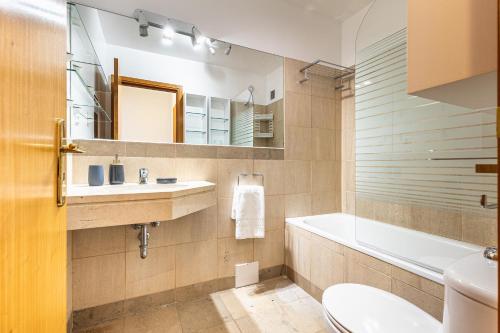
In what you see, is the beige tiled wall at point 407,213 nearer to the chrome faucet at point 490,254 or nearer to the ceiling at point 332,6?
the chrome faucet at point 490,254

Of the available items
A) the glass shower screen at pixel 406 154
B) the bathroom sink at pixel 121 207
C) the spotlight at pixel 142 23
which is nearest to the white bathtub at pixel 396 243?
the glass shower screen at pixel 406 154

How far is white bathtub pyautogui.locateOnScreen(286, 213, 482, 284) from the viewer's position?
1.37 metres

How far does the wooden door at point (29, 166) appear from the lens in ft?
1.19

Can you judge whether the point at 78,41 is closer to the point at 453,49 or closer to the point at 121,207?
the point at 121,207

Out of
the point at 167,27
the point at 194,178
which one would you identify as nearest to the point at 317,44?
the point at 167,27

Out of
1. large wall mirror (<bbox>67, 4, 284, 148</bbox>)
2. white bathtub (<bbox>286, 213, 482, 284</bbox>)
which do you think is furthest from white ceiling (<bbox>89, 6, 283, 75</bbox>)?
white bathtub (<bbox>286, 213, 482, 284</bbox>)

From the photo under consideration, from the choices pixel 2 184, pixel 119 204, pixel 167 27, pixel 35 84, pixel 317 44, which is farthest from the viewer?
pixel 317 44

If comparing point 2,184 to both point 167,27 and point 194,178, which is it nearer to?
point 194,178

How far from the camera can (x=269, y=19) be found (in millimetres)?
2244

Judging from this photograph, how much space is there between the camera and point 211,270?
2.00 metres

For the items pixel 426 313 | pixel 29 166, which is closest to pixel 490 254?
pixel 426 313

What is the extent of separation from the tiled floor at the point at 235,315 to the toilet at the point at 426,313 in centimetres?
62

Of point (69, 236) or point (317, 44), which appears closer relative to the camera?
point (69, 236)

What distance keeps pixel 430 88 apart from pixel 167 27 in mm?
1912
